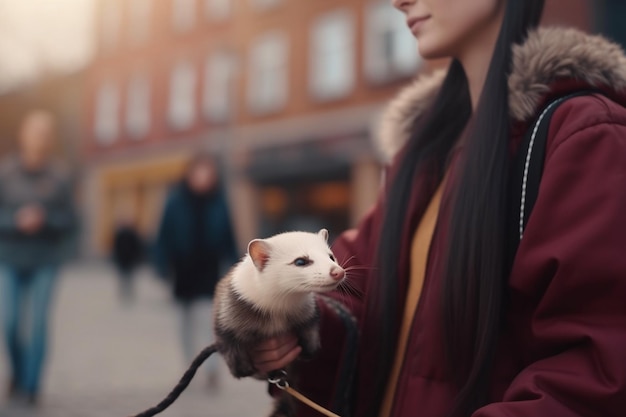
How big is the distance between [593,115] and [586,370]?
0.35m

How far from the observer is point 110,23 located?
888 inches

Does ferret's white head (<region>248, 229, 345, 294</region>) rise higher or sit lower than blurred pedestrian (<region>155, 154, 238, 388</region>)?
higher

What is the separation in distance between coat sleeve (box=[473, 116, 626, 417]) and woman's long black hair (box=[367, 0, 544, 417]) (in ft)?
0.25

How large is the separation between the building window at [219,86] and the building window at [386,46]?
4.61 metres

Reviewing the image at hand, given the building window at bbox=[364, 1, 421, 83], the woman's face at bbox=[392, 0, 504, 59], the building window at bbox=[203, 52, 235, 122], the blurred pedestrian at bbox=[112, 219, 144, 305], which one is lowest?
the blurred pedestrian at bbox=[112, 219, 144, 305]

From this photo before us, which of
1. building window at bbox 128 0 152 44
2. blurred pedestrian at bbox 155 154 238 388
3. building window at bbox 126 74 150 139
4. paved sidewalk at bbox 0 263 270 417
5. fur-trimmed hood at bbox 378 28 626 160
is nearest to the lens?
fur-trimmed hood at bbox 378 28 626 160

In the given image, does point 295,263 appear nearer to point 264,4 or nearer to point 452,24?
point 452,24

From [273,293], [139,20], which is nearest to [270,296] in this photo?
[273,293]

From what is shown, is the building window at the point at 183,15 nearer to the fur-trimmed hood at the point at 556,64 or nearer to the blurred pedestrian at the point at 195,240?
the blurred pedestrian at the point at 195,240

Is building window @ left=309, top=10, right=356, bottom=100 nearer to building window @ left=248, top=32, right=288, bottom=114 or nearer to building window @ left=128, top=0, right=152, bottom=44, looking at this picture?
building window @ left=248, top=32, right=288, bottom=114

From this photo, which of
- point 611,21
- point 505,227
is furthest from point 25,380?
point 611,21

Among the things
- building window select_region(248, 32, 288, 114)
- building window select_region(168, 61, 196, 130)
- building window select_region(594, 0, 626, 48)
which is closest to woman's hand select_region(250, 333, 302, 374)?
building window select_region(594, 0, 626, 48)

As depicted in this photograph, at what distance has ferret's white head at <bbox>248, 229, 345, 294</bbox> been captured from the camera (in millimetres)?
920

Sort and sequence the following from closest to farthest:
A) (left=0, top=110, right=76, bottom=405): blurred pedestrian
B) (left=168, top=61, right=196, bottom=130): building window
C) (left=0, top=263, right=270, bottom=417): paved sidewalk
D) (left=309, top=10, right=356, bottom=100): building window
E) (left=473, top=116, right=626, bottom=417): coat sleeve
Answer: (left=473, top=116, right=626, bottom=417): coat sleeve, (left=0, top=263, right=270, bottom=417): paved sidewalk, (left=0, top=110, right=76, bottom=405): blurred pedestrian, (left=309, top=10, right=356, bottom=100): building window, (left=168, top=61, right=196, bottom=130): building window
